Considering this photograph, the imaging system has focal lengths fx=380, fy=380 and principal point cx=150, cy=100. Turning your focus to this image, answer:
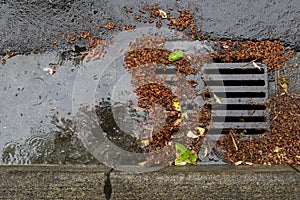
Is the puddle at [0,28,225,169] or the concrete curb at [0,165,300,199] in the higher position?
the puddle at [0,28,225,169]

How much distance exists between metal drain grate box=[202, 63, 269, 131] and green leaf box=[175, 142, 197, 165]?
343 millimetres

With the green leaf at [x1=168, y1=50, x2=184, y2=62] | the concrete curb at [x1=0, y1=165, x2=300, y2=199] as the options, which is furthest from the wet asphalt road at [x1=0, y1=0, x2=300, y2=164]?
the concrete curb at [x1=0, y1=165, x2=300, y2=199]

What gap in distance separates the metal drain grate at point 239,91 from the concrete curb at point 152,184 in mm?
506

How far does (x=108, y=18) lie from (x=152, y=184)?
1.43 metres

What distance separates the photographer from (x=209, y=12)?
125 inches

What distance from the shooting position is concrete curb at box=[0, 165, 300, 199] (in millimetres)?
2758

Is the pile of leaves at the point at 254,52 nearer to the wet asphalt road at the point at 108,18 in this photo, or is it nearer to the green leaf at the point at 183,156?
the wet asphalt road at the point at 108,18

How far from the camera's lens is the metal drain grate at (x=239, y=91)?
3158 millimetres

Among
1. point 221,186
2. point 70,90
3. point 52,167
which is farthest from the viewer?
point 70,90

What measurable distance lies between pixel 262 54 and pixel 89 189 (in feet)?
5.80

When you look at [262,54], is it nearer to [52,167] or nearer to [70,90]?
[70,90]

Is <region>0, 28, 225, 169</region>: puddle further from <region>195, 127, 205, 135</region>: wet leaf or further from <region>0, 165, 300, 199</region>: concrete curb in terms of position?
<region>0, 165, 300, 199</region>: concrete curb

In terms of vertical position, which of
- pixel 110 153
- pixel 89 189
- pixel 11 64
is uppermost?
pixel 11 64

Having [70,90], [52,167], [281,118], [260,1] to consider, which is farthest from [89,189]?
[260,1]
